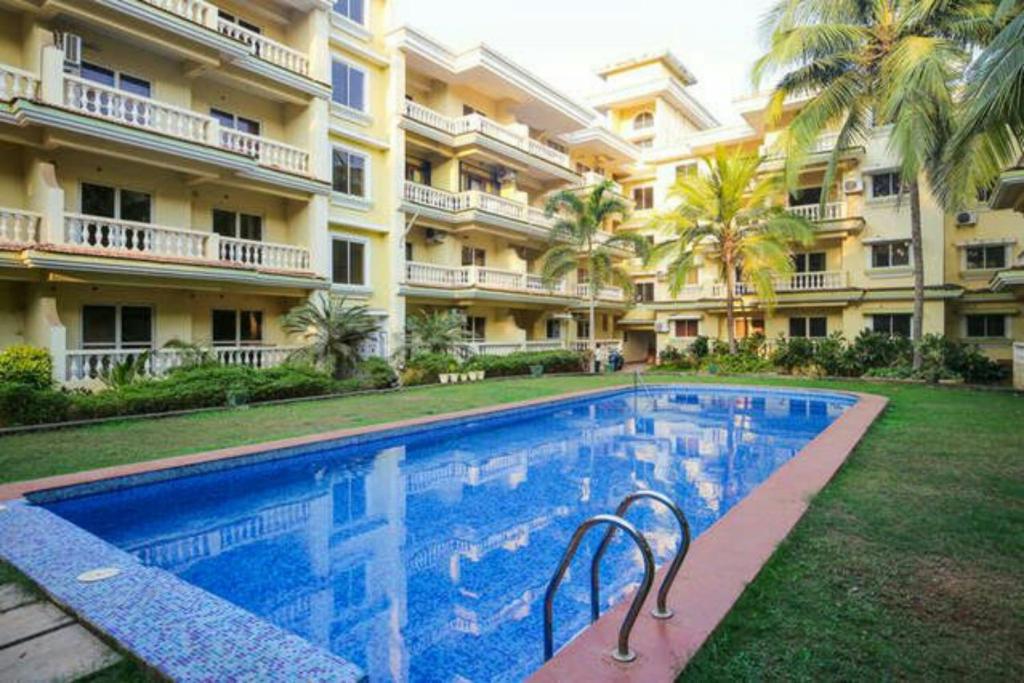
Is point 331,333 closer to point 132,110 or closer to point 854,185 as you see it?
point 132,110

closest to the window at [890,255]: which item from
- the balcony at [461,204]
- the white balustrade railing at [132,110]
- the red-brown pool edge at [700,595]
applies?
the balcony at [461,204]

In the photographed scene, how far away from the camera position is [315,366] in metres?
16.1

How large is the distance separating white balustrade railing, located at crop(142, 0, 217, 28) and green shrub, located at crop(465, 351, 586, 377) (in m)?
12.6

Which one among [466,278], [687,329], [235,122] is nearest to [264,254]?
[235,122]

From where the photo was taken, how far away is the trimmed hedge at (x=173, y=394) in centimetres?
1029

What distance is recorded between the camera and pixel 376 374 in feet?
56.2

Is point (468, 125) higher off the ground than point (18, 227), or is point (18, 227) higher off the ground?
point (468, 125)

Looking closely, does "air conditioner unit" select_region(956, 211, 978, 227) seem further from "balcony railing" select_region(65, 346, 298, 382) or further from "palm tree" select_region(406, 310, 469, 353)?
"balcony railing" select_region(65, 346, 298, 382)

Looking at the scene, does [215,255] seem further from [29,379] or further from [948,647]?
[948,647]

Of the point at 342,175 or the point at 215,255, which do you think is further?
the point at 342,175

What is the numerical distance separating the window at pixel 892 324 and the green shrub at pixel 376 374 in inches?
822

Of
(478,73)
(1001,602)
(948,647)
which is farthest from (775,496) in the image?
(478,73)

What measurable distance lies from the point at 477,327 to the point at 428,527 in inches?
737

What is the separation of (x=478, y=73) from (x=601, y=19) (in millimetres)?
7030
